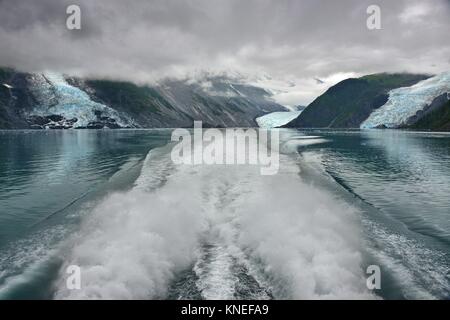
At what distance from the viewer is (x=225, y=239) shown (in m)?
20.3

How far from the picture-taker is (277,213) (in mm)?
23156

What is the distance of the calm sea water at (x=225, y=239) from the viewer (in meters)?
14.8

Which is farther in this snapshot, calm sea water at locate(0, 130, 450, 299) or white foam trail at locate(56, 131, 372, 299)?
calm sea water at locate(0, 130, 450, 299)

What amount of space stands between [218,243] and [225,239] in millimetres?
649

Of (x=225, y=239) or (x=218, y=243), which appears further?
(x=225, y=239)

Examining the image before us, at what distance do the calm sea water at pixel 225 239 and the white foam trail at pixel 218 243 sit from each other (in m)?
0.06

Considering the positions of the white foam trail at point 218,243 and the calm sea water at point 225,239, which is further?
the calm sea water at point 225,239

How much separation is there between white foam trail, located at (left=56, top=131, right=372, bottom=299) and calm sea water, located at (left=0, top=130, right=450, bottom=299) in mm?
65

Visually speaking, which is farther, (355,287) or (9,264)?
(9,264)

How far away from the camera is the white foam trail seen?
47.4 ft

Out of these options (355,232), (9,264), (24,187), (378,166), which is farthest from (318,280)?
(378,166)
